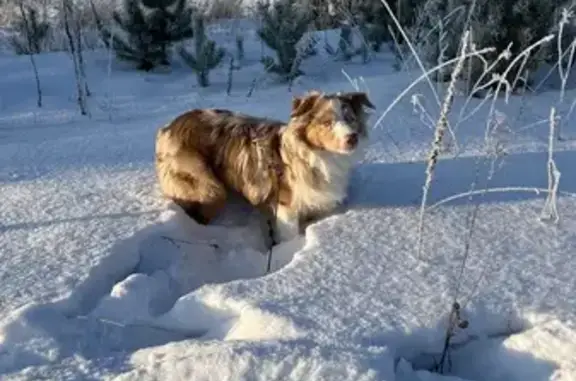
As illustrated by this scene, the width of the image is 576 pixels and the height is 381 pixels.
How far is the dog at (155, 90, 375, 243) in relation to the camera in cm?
470

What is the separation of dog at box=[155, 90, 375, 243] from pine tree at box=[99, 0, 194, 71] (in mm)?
3815

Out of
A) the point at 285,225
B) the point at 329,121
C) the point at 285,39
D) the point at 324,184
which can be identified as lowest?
the point at 285,225

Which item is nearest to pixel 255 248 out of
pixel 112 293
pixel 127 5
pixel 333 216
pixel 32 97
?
pixel 333 216

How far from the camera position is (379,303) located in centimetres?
363

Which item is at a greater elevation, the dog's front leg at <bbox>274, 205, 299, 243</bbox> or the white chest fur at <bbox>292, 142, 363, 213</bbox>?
the white chest fur at <bbox>292, 142, 363, 213</bbox>

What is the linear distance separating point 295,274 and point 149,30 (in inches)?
217

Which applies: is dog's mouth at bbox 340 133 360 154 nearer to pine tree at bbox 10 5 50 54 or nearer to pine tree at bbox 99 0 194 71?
pine tree at bbox 99 0 194 71

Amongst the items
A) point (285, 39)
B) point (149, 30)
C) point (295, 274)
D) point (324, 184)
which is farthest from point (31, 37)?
point (295, 274)

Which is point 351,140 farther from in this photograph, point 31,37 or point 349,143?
point 31,37

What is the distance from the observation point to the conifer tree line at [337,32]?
733cm

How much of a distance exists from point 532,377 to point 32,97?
6.10 metres

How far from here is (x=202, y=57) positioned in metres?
8.11

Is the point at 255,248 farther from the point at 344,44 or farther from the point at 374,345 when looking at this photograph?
the point at 344,44

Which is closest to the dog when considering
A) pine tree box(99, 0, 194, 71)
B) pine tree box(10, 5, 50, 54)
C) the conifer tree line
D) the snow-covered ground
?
the snow-covered ground
